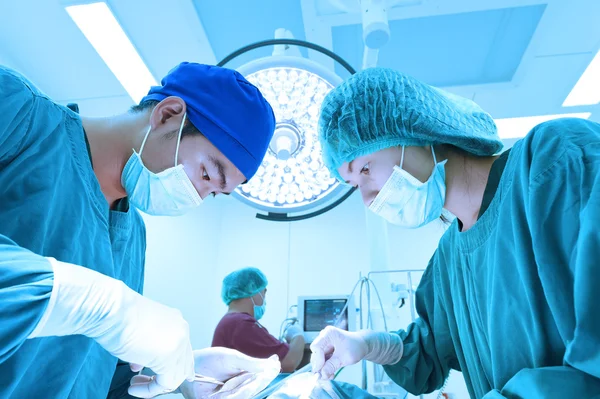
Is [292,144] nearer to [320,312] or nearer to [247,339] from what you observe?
[320,312]

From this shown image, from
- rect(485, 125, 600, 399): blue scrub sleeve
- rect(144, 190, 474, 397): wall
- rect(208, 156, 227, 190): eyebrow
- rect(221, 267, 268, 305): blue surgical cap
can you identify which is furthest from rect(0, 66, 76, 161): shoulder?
rect(144, 190, 474, 397): wall

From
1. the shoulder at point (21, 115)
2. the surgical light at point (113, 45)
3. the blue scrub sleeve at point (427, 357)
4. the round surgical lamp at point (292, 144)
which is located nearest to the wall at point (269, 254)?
the surgical light at point (113, 45)

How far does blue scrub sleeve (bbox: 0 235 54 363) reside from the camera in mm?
459

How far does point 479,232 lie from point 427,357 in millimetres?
432

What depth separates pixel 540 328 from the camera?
2.16 ft

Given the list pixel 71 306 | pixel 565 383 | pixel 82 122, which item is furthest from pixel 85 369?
pixel 565 383

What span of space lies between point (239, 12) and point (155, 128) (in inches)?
41.8

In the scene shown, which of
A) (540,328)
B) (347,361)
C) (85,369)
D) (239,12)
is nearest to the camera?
(540,328)

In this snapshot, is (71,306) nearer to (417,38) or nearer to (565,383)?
(565,383)

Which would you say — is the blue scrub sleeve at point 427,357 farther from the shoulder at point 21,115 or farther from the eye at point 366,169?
the shoulder at point 21,115

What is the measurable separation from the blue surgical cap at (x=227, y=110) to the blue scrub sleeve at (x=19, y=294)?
21.0 inches

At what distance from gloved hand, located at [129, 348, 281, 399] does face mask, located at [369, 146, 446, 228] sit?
19.4 inches

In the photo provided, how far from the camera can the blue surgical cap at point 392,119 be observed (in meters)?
0.93

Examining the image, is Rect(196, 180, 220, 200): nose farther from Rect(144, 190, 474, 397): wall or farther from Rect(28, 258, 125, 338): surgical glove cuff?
Rect(144, 190, 474, 397): wall
